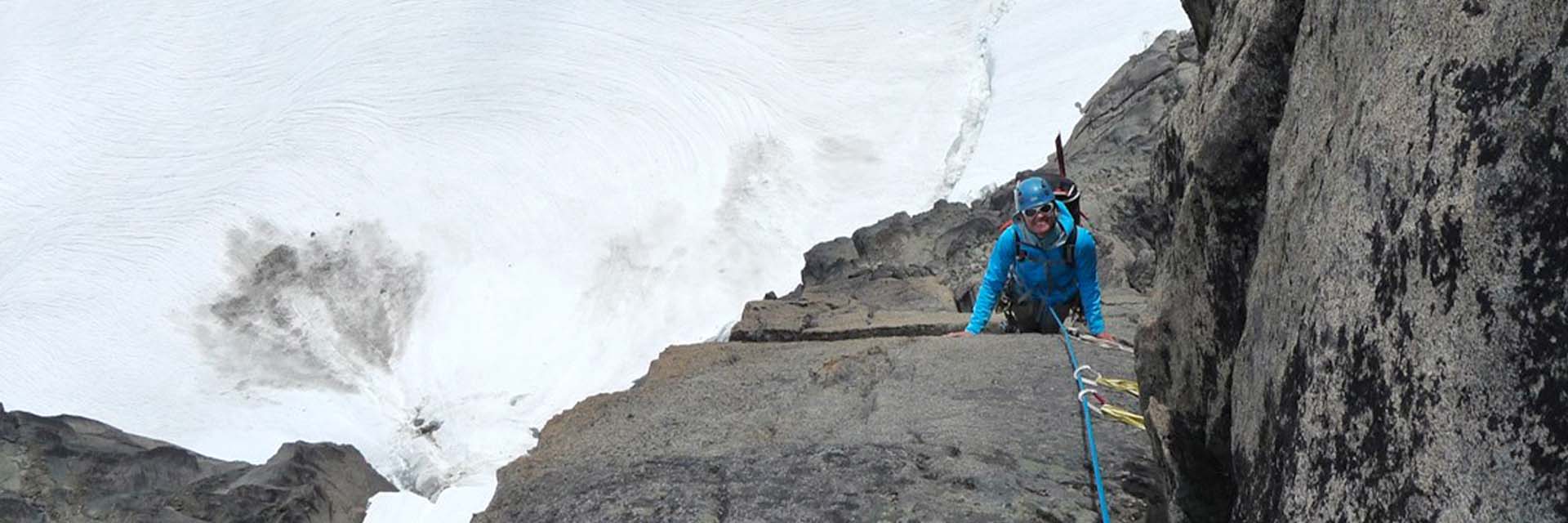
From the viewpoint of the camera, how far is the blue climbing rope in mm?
5520

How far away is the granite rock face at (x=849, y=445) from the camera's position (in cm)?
627

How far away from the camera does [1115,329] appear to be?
994cm

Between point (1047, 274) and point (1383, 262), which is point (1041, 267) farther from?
point (1383, 262)

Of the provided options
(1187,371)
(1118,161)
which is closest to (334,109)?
(1118,161)

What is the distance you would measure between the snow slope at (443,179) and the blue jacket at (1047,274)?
11.7 meters

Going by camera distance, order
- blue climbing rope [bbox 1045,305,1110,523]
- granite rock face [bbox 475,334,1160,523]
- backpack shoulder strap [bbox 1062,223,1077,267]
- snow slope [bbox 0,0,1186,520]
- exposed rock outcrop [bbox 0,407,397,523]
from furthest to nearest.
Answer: snow slope [bbox 0,0,1186,520]
exposed rock outcrop [bbox 0,407,397,523]
backpack shoulder strap [bbox 1062,223,1077,267]
granite rock face [bbox 475,334,1160,523]
blue climbing rope [bbox 1045,305,1110,523]

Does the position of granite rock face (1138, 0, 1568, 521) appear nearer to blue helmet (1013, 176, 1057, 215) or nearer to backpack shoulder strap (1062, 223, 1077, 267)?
blue helmet (1013, 176, 1057, 215)

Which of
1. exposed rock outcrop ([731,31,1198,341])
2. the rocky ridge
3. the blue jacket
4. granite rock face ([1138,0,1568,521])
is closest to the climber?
the blue jacket

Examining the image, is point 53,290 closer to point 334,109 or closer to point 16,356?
point 16,356

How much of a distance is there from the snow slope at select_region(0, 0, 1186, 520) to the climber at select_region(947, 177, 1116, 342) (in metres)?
11.7

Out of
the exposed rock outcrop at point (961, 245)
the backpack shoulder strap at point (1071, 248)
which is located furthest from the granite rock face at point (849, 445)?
the exposed rock outcrop at point (961, 245)

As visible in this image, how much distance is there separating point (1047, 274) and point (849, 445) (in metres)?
2.67

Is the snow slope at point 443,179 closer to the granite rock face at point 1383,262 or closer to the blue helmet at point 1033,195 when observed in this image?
the blue helmet at point 1033,195

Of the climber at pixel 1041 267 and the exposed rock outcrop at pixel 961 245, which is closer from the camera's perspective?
the climber at pixel 1041 267
